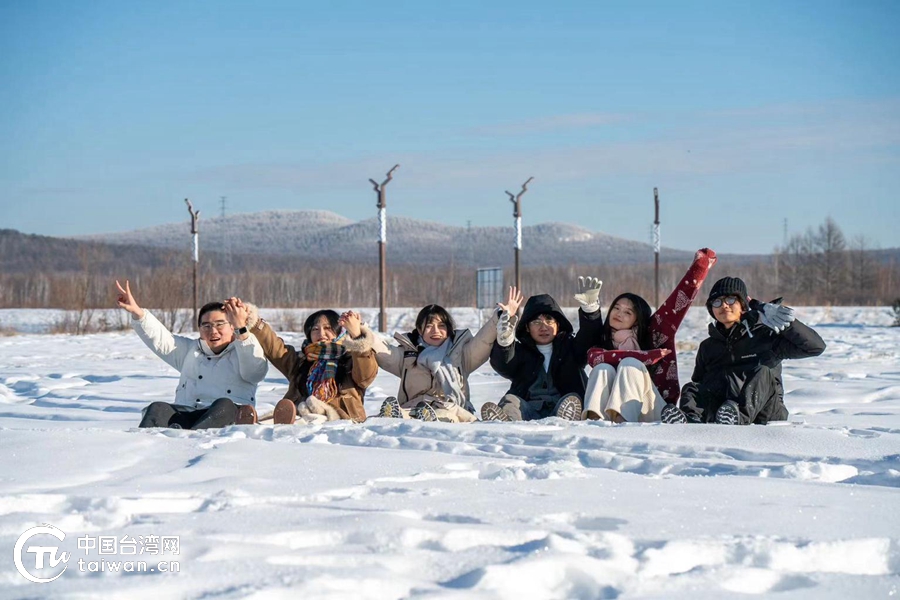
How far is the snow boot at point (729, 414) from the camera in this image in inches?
239

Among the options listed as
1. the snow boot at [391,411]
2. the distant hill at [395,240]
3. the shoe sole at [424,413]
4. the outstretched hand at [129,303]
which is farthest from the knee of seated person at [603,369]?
the distant hill at [395,240]

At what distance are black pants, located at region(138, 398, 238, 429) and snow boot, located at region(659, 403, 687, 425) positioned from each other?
270cm

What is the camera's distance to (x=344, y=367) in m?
6.99

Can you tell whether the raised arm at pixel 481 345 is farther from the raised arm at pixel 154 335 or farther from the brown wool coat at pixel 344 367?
the raised arm at pixel 154 335

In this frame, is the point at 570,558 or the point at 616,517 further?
the point at 616,517

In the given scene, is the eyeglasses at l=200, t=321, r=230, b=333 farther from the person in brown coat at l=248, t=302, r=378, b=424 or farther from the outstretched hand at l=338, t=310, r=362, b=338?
the outstretched hand at l=338, t=310, r=362, b=338

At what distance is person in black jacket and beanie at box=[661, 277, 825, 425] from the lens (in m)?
6.07

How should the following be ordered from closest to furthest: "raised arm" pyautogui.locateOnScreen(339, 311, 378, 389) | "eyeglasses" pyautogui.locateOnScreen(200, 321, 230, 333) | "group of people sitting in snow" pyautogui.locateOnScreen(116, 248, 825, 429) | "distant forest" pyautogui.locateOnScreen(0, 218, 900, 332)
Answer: "group of people sitting in snow" pyautogui.locateOnScreen(116, 248, 825, 429), "raised arm" pyautogui.locateOnScreen(339, 311, 378, 389), "eyeglasses" pyautogui.locateOnScreen(200, 321, 230, 333), "distant forest" pyautogui.locateOnScreen(0, 218, 900, 332)

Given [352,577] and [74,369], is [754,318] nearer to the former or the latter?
[352,577]

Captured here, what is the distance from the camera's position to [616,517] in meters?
3.71

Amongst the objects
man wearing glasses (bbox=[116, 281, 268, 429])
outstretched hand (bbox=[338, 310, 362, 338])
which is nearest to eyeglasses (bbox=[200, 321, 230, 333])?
man wearing glasses (bbox=[116, 281, 268, 429])

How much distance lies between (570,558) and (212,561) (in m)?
1.11

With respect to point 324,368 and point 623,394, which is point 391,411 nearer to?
point 324,368

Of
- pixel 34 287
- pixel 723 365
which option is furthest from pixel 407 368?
pixel 34 287
